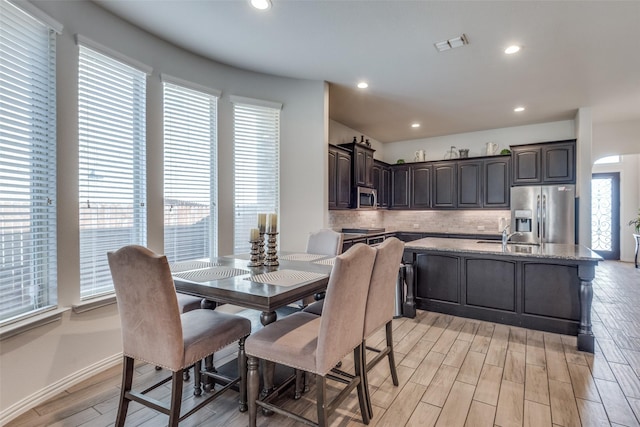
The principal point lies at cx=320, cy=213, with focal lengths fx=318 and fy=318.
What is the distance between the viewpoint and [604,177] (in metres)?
7.91

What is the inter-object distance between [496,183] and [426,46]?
3.67m

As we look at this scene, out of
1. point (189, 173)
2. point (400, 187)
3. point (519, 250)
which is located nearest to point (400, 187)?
point (400, 187)

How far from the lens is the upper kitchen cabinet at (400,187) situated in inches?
265

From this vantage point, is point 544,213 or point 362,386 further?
point 544,213

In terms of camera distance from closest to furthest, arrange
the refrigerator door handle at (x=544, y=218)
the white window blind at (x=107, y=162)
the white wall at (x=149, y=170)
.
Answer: the white wall at (x=149, y=170), the white window blind at (x=107, y=162), the refrigerator door handle at (x=544, y=218)

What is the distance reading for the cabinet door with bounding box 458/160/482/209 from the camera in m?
6.01

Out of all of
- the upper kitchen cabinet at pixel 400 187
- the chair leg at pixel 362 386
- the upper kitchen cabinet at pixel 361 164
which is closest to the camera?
the chair leg at pixel 362 386

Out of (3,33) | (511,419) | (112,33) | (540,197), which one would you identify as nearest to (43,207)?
(3,33)

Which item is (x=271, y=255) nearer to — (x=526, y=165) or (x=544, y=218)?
(x=544, y=218)

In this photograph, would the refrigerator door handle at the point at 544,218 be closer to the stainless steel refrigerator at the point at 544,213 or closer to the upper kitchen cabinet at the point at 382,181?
the stainless steel refrigerator at the point at 544,213

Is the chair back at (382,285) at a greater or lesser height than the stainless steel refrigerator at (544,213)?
lesser

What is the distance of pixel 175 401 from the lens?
5.13 feet

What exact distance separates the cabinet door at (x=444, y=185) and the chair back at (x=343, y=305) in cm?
507

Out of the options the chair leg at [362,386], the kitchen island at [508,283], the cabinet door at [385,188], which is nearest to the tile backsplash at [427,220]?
the cabinet door at [385,188]
